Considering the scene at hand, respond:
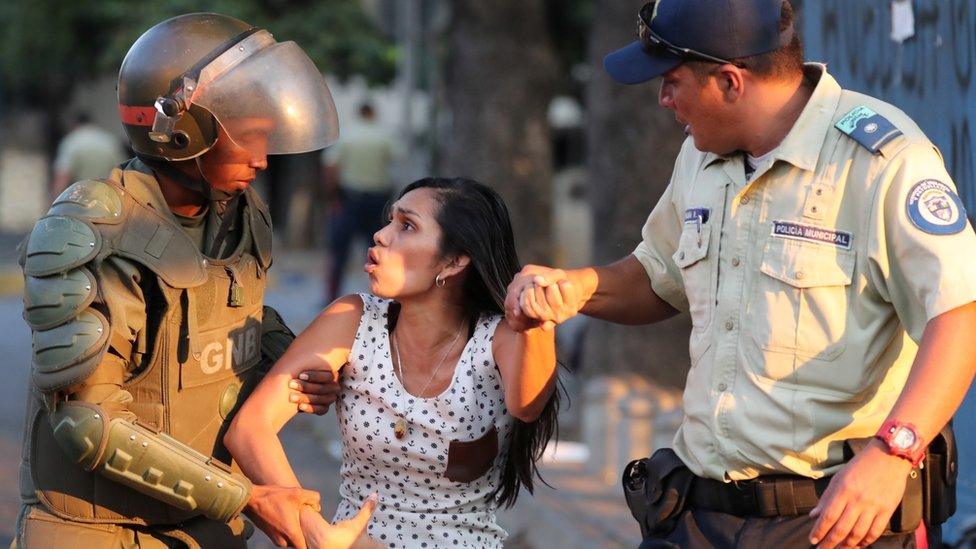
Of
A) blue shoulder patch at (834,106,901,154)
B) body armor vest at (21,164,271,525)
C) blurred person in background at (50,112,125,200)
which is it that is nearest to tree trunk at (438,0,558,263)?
blurred person in background at (50,112,125,200)

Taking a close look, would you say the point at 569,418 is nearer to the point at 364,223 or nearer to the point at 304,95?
the point at 364,223

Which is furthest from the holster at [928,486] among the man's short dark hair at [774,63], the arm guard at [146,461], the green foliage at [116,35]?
the green foliage at [116,35]

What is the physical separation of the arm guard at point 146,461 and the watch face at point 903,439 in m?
1.34

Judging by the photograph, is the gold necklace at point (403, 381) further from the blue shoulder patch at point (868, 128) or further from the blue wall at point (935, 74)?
the blue wall at point (935, 74)

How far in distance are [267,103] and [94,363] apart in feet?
2.31

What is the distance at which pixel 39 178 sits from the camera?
104ft

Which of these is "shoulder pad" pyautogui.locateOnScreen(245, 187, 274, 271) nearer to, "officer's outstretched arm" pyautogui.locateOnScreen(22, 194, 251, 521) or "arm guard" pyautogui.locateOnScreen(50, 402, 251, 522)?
"officer's outstretched arm" pyautogui.locateOnScreen(22, 194, 251, 521)

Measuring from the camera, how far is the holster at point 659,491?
3.29 metres

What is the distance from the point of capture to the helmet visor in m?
3.41

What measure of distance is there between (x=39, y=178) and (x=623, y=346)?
25.5 meters

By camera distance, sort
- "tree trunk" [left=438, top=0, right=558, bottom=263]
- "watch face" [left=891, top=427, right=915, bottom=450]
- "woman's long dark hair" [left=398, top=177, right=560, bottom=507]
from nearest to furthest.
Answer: "watch face" [left=891, top=427, right=915, bottom=450]
"woman's long dark hair" [left=398, top=177, right=560, bottom=507]
"tree trunk" [left=438, top=0, right=558, bottom=263]

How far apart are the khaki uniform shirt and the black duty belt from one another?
21 mm

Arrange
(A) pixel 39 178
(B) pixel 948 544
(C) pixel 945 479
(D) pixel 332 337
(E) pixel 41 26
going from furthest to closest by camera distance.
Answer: (A) pixel 39 178 < (E) pixel 41 26 < (B) pixel 948 544 < (D) pixel 332 337 < (C) pixel 945 479

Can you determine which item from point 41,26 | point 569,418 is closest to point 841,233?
point 569,418
